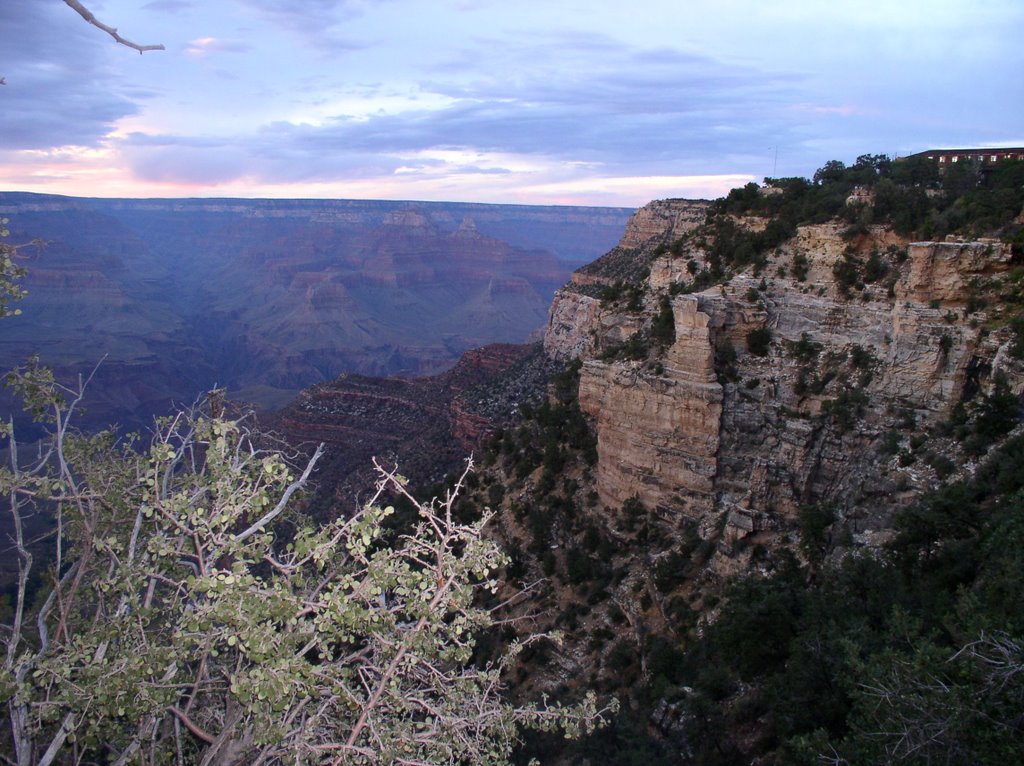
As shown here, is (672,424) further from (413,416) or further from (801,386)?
(413,416)

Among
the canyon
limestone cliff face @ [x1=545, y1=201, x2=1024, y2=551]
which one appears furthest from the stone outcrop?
the canyon

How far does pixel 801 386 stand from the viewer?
18.5m

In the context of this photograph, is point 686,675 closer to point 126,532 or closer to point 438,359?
point 126,532

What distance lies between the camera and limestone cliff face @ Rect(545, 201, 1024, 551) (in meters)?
16.1

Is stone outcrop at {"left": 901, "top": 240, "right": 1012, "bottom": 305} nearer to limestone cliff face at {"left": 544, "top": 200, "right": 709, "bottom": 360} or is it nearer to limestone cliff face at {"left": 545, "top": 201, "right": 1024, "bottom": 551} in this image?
limestone cliff face at {"left": 545, "top": 201, "right": 1024, "bottom": 551}

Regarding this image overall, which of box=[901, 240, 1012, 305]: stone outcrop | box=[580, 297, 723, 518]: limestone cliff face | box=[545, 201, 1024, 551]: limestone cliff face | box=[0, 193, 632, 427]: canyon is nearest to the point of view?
box=[901, 240, 1012, 305]: stone outcrop

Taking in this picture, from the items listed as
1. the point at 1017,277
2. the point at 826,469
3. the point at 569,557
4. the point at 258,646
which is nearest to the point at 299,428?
the point at 569,557

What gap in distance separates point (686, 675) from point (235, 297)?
19786 cm

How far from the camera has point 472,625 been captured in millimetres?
6504

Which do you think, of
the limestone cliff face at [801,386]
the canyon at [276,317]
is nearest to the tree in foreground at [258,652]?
the limestone cliff face at [801,386]

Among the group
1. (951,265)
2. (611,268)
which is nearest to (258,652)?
(951,265)

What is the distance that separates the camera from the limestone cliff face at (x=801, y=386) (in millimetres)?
16141

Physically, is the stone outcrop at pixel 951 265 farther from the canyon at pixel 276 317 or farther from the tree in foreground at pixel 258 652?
the canyon at pixel 276 317

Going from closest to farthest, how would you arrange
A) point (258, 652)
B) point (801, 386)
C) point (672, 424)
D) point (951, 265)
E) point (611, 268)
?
point (258, 652) → point (951, 265) → point (801, 386) → point (672, 424) → point (611, 268)
